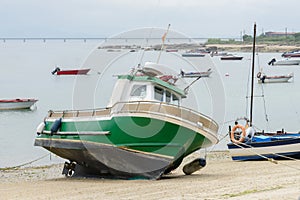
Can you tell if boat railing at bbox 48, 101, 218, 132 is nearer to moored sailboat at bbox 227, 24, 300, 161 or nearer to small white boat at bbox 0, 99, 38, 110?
moored sailboat at bbox 227, 24, 300, 161

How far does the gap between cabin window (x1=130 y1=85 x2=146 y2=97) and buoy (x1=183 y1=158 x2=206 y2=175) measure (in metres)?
3.06

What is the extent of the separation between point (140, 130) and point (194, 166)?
3070 millimetres

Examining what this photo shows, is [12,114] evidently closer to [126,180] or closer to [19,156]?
[19,156]

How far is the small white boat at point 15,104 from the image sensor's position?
1853 inches

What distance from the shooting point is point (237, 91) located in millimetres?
66375

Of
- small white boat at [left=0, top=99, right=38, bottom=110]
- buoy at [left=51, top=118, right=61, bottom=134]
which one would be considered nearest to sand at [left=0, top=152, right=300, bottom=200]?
buoy at [left=51, top=118, right=61, bottom=134]

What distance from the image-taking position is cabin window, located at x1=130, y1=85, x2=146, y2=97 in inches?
708

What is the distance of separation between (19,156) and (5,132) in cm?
861

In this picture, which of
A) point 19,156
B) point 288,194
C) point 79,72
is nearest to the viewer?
point 288,194

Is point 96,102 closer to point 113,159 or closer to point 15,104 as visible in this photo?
point 15,104

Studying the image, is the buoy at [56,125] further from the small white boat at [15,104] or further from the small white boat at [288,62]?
the small white boat at [288,62]

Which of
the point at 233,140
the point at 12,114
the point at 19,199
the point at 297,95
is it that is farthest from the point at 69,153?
the point at 297,95

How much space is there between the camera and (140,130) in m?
17.4

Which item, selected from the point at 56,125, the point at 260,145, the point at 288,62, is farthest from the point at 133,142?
the point at 288,62
